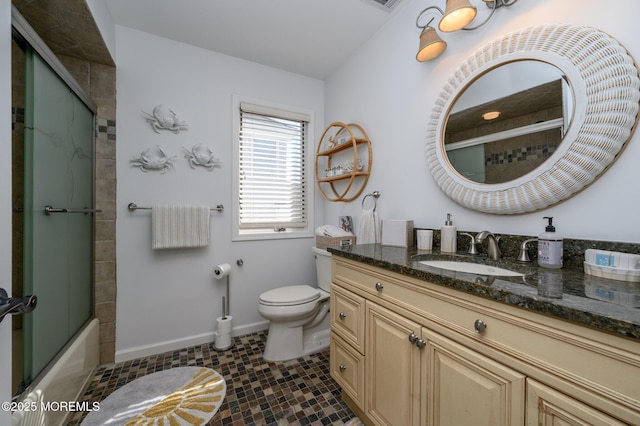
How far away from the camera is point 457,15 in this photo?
48.9 inches

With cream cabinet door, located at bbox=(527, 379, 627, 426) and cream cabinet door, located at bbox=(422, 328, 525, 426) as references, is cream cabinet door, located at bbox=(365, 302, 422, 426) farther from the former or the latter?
cream cabinet door, located at bbox=(527, 379, 627, 426)

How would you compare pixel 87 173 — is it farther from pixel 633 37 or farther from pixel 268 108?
pixel 633 37

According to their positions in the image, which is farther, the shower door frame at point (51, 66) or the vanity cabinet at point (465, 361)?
the shower door frame at point (51, 66)

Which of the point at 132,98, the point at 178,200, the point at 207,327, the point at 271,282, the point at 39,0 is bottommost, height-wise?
the point at 207,327

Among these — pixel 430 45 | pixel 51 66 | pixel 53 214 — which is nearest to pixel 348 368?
pixel 53 214

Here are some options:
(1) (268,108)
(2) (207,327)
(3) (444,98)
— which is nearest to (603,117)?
(3) (444,98)

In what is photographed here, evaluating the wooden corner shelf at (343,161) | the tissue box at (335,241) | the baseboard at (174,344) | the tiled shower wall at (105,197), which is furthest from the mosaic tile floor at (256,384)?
the wooden corner shelf at (343,161)

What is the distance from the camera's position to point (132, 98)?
1869 millimetres

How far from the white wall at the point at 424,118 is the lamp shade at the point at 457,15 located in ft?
0.36

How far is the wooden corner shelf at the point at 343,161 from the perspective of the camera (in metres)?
2.02

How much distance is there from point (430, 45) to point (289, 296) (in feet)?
5.92

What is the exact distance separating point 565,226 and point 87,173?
2.59m

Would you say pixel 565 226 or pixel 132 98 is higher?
pixel 132 98

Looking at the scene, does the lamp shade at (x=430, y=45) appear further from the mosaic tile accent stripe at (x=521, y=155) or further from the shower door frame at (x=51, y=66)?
the shower door frame at (x=51, y=66)
